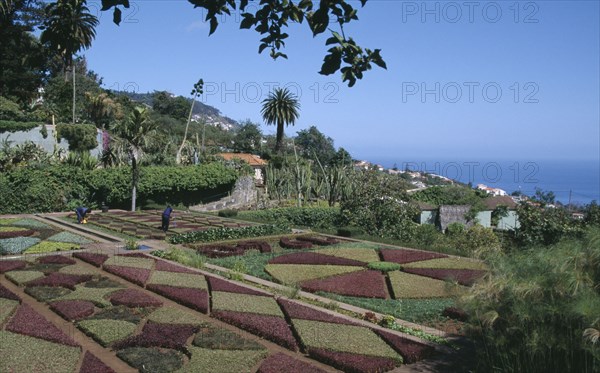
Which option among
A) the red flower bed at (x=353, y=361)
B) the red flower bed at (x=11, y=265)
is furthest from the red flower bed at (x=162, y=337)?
the red flower bed at (x=11, y=265)

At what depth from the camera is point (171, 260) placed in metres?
15.9

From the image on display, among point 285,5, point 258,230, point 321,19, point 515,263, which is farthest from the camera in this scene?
point 258,230

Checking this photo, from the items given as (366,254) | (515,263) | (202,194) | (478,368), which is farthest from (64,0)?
(202,194)

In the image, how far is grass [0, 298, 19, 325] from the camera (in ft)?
31.3

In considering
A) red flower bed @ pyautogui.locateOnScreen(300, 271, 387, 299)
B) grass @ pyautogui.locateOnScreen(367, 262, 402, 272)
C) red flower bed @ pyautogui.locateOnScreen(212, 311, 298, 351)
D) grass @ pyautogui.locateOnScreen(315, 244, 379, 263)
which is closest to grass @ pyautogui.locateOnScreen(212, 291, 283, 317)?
red flower bed @ pyautogui.locateOnScreen(212, 311, 298, 351)

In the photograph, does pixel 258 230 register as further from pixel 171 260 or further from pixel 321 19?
pixel 321 19

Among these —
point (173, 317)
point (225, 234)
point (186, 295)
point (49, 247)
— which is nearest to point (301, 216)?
point (225, 234)

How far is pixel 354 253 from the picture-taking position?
17.9 meters

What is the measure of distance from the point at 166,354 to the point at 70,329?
7.56ft

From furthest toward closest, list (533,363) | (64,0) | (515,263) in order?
1. (515,263)
2. (533,363)
3. (64,0)

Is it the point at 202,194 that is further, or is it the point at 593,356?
the point at 202,194

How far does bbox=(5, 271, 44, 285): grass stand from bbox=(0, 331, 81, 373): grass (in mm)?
4102

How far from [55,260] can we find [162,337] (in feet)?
25.2

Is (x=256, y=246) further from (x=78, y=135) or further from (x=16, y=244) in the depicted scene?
(x=78, y=135)
